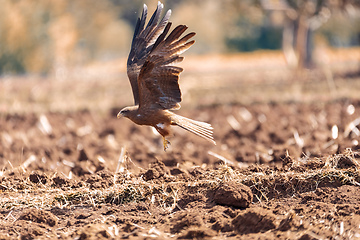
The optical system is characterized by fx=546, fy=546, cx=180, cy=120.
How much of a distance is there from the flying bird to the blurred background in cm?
796

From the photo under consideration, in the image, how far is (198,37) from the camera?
145 feet

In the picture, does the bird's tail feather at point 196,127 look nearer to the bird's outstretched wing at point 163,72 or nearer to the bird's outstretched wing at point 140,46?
the bird's outstretched wing at point 163,72

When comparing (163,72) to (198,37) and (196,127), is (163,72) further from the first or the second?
(198,37)

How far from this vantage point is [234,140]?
9.01 metres

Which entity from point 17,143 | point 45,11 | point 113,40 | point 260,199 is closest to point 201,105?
point 17,143

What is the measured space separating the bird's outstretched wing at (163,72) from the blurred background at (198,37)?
8.20 m

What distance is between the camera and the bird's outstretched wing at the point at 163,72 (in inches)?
197

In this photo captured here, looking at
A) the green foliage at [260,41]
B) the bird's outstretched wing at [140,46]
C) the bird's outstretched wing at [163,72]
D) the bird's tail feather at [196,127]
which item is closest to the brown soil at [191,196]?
the bird's tail feather at [196,127]

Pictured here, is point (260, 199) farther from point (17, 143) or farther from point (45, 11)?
point (45, 11)

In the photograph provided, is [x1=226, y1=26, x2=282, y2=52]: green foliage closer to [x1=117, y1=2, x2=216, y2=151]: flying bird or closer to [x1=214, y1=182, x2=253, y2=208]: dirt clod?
[x1=117, y1=2, x2=216, y2=151]: flying bird

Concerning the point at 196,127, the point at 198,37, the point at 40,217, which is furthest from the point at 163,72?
the point at 198,37

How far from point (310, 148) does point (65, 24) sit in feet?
75.4

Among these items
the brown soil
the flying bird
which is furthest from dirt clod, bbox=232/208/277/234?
the flying bird

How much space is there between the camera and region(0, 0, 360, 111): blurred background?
2092 cm
